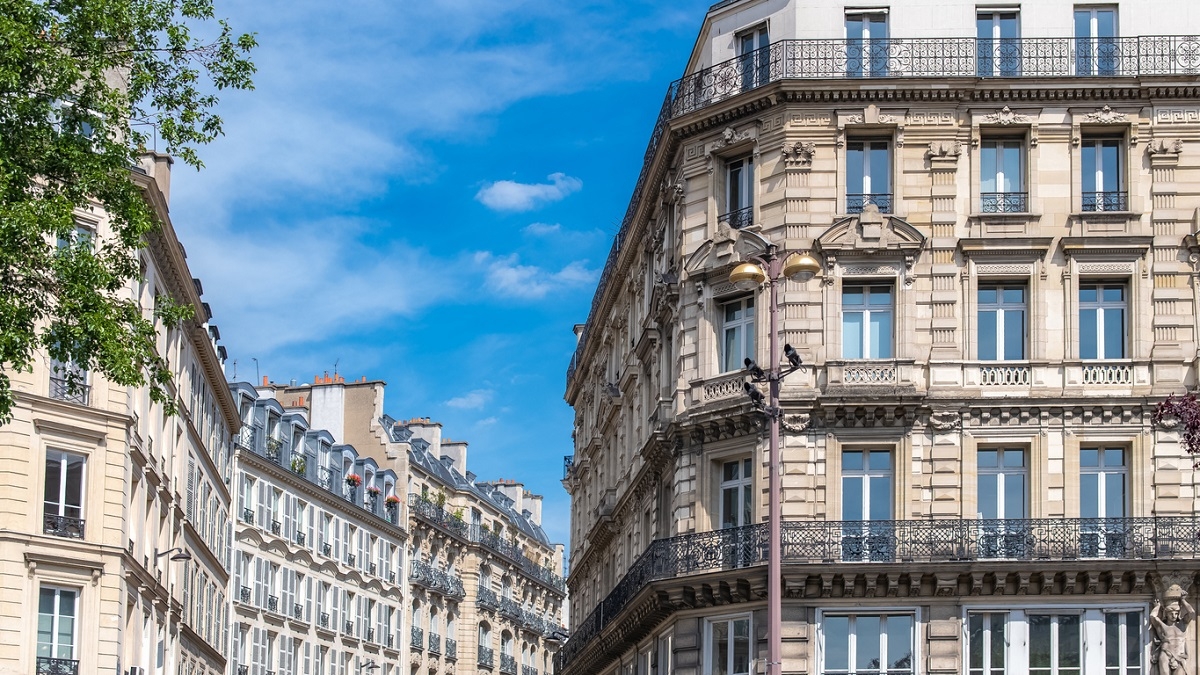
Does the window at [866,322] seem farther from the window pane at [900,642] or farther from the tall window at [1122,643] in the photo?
the tall window at [1122,643]

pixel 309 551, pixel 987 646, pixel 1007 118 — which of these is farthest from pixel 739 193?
pixel 309 551

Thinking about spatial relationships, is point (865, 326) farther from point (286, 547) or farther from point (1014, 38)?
point (286, 547)

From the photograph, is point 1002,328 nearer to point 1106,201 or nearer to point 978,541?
point 1106,201

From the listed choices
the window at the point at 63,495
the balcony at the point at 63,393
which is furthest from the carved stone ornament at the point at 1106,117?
the window at the point at 63,495

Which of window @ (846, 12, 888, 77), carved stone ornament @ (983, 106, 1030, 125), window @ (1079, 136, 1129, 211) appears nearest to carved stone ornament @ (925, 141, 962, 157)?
carved stone ornament @ (983, 106, 1030, 125)

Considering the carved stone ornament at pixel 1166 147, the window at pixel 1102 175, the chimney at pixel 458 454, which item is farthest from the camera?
the chimney at pixel 458 454

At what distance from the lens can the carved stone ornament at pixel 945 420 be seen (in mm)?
36844

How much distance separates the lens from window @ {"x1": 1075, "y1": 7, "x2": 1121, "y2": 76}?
125 feet

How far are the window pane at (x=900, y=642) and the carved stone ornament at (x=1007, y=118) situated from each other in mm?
9847

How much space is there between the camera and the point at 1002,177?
3791 centimetres

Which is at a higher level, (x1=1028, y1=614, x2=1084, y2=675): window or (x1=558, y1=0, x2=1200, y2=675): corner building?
(x1=558, y1=0, x2=1200, y2=675): corner building

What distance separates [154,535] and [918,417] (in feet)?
66.9

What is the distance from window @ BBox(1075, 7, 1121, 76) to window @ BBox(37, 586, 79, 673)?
2345 cm

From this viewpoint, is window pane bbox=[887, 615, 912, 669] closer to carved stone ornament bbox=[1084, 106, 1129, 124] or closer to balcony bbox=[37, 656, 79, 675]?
carved stone ornament bbox=[1084, 106, 1129, 124]
